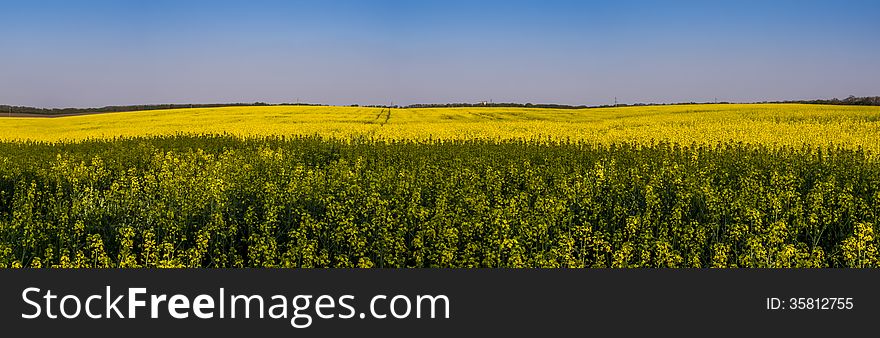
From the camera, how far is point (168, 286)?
590 centimetres

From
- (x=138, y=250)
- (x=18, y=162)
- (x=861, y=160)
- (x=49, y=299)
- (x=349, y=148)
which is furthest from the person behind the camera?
(x=349, y=148)

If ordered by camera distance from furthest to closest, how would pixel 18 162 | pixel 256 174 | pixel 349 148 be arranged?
pixel 349 148
pixel 18 162
pixel 256 174

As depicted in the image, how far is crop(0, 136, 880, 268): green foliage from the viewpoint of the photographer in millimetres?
7617

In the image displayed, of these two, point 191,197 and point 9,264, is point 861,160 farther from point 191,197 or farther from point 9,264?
point 9,264

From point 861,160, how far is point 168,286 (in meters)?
15.4

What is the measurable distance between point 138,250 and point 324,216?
7.92 ft

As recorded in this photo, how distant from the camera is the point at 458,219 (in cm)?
870

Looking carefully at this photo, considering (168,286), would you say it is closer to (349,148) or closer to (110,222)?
(110,222)

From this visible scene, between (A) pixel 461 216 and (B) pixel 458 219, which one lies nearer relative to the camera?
(B) pixel 458 219

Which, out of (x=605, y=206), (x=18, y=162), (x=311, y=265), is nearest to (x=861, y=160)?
(x=605, y=206)

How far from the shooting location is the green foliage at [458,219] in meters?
7.62

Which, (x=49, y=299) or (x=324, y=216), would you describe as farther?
(x=324, y=216)

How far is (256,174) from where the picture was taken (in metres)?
14.4

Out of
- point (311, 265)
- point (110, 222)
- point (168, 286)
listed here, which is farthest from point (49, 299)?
point (110, 222)
